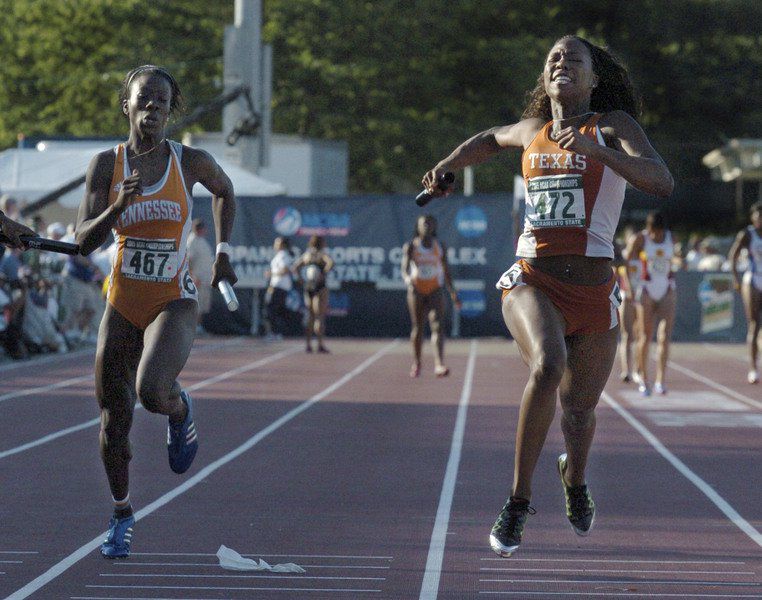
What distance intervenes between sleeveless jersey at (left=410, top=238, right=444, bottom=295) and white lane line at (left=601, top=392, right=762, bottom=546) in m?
4.26

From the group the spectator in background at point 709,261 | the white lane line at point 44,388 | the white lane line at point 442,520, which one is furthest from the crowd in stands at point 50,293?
the spectator in background at point 709,261

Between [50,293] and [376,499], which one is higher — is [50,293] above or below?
above

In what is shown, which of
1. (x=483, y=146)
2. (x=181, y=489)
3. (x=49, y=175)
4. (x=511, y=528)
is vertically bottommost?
(x=181, y=489)

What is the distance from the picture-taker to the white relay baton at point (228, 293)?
6545mm

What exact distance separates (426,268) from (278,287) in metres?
8.58

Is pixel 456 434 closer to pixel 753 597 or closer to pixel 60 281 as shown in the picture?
pixel 753 597

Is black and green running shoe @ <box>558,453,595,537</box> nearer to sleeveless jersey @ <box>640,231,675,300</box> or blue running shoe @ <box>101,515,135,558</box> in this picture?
blue running shoe @ <box>101,515,135,558</box>

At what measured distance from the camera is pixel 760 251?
56.2 ft

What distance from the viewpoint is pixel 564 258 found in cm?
641

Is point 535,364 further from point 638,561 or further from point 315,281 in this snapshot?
point 315,281

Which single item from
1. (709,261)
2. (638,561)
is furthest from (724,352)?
(638,561)

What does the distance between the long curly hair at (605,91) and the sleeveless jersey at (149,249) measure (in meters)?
1.58

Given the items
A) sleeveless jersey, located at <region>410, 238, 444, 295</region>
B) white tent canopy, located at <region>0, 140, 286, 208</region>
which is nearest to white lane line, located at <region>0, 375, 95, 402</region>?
sleeveless jersey, located at <region>410, 238, 444, 295</region>

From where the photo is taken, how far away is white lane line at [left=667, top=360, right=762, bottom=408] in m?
15.8
